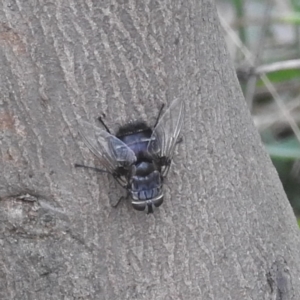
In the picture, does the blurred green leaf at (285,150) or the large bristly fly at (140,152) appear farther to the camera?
the blurred green leaf at (285,150)

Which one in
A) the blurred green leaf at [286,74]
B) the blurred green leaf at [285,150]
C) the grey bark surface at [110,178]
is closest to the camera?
A: the grey bark surface at [110,178]

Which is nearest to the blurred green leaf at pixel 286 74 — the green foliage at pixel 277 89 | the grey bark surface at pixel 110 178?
the green foliage at pixel 277 89

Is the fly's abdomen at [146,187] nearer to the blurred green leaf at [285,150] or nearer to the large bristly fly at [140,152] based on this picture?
the large bristly fly at [140,152]

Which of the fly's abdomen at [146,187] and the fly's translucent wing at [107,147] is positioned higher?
the fly's translucent wing at [107,147]

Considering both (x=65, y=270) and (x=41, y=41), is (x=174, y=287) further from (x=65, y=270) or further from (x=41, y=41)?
(x=41, y=41)

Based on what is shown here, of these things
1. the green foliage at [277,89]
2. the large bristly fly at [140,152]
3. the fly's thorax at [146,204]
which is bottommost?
the green foliage at [277,89]

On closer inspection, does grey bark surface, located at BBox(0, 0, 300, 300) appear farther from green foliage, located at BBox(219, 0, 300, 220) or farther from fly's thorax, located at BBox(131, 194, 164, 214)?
green foliage, located at BBox(219, 0, 300, 220)
